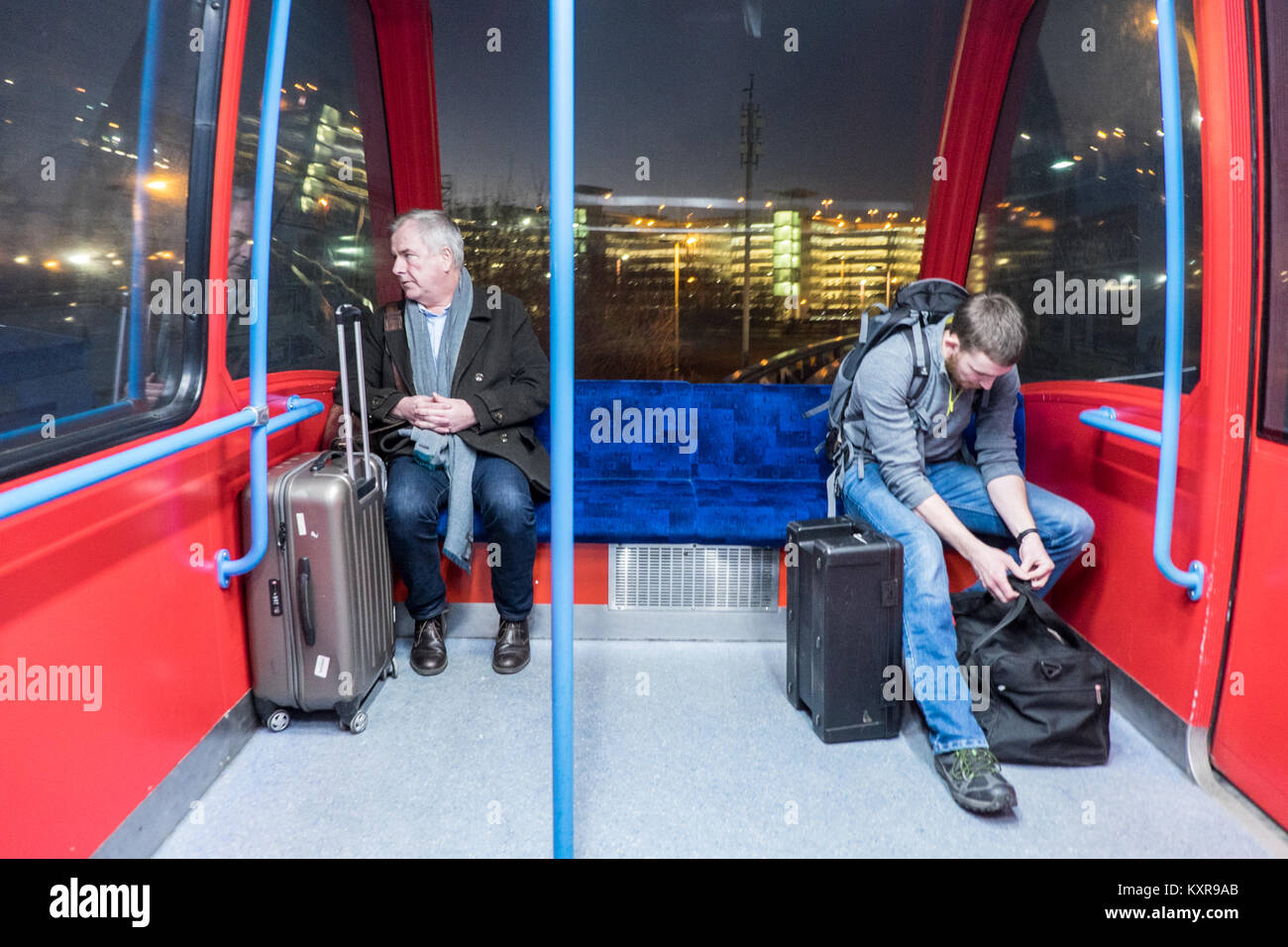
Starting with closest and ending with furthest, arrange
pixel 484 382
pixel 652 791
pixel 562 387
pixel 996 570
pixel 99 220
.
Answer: pixel 562 387 → pixel 99 220 → pixel 652 791 → pixel 996 570 → pixel 484 382

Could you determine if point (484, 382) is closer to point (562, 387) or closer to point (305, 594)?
point (305, 594)

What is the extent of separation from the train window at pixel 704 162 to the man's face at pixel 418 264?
100cm

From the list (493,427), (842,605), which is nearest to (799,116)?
(493,427)

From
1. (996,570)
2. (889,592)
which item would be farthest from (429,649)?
(996,570)

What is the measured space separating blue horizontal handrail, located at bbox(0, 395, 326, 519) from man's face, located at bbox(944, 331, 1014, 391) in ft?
6.11

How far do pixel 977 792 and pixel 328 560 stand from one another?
5.70 feet

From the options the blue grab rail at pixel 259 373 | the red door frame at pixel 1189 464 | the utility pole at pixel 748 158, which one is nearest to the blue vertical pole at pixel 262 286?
the blue grab rail at pixel 259 373

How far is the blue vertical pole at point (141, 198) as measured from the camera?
1883mm

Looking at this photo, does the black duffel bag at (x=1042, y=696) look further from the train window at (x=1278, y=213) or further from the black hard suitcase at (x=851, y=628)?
the train window at (x=1278, y=213)

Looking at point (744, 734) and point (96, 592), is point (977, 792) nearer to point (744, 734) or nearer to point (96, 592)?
point (744, 734)

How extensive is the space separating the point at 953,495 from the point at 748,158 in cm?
184

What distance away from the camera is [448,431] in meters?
2.73

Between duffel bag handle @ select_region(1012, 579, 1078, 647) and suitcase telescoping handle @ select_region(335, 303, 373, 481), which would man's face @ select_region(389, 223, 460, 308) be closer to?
suitcase telescoping handle @ select_region(335, 303, 373, 481)

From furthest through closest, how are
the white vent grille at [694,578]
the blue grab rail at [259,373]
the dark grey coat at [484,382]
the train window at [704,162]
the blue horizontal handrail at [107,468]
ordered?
the train window at [704,162], the white vent grille at [694,578], the dark grey coat at [484,382], the blue grab rail at [259,373], the blue horizontal handrail at [107,468]
